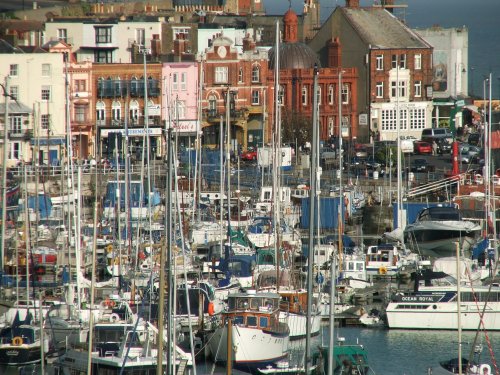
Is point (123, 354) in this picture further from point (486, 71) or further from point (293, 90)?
point (486, 71)

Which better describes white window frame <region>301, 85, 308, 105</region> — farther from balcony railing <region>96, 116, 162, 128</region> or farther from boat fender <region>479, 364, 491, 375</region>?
boat fender <region>479, 364, 491, 375</region>

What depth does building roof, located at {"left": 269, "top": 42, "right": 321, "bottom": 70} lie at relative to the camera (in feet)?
270

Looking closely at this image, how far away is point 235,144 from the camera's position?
7462 cm

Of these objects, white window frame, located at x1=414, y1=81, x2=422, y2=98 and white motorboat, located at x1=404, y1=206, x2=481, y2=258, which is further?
white window frame, located at x1=414, y1=81, x2=422, y2=98

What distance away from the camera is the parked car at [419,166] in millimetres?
69750

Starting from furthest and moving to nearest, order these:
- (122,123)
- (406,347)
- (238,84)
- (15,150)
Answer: (238,84)
(122,123)
(15,150)
(406,347)

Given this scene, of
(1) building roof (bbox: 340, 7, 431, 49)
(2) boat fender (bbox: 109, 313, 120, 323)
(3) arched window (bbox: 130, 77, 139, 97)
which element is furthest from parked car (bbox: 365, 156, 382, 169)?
(2) boat fender (bbox: 109, 313, 120, 323)

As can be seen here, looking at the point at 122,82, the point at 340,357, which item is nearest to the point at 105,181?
the point at 122,82

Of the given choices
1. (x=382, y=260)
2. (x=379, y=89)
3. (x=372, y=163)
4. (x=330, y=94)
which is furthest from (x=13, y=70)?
(x=382, y=260)

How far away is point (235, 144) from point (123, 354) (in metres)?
38.8

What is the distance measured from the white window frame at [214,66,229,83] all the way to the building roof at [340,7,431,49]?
29.8 ft

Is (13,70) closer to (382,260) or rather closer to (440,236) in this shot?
(440,236)

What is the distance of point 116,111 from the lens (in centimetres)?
7681

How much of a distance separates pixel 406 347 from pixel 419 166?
27884 mm
